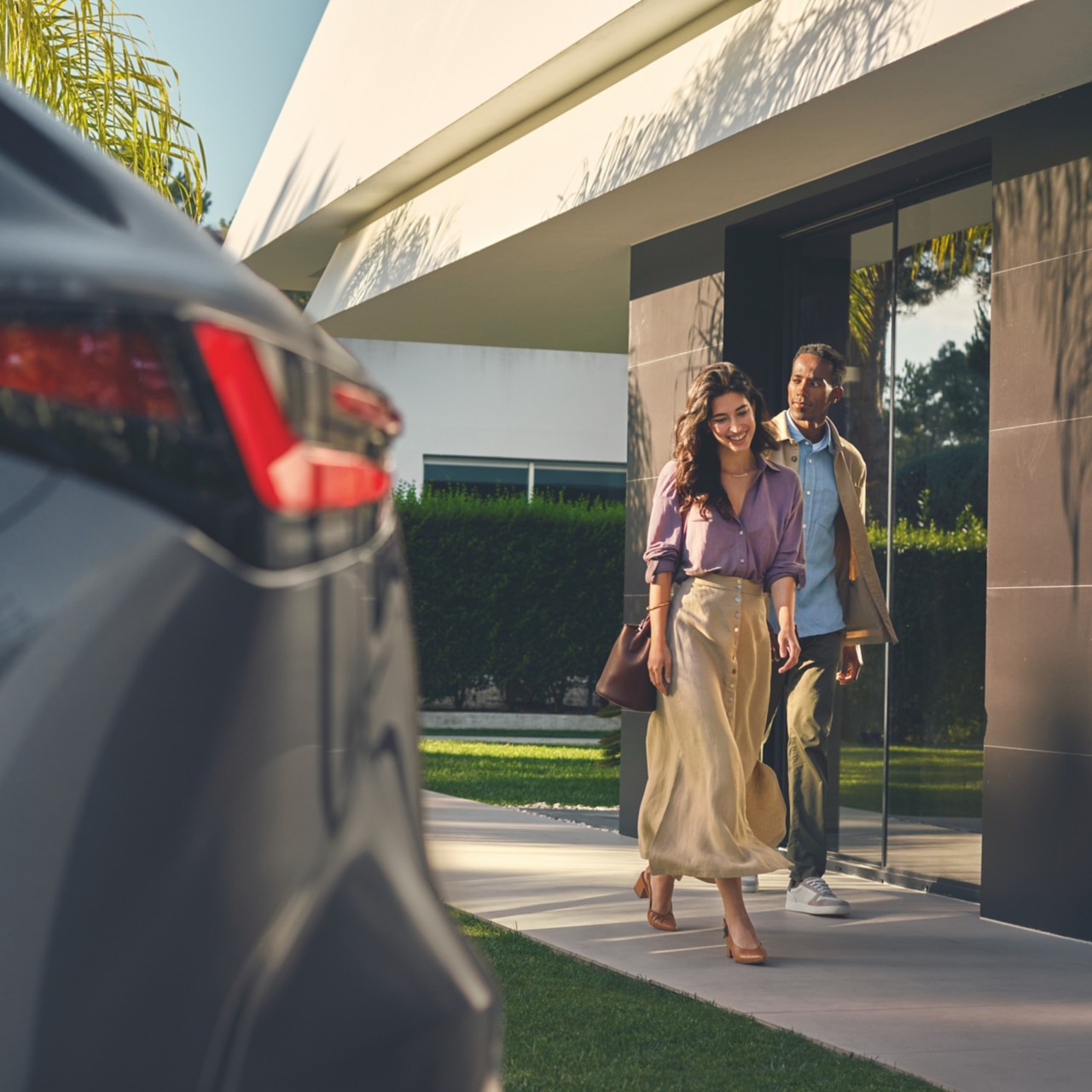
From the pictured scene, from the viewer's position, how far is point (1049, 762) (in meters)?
6.31

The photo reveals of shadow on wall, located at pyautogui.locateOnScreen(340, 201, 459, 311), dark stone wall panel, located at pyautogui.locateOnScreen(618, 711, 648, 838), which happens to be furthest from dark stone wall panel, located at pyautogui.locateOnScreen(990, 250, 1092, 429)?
shadow on wall, located at pyautogui.locateOnScreen(340, 201, 459, 311)

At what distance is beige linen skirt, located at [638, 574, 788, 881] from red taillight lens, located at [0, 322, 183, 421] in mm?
4401

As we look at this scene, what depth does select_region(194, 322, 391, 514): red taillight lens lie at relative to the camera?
1189 mm

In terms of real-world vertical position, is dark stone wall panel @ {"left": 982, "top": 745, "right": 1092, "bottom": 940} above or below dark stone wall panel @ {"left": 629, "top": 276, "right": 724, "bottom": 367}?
below

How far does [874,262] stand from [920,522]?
1409 millimetres

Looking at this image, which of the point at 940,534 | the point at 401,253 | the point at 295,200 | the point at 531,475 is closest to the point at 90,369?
the point at 940,534

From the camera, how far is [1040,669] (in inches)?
251

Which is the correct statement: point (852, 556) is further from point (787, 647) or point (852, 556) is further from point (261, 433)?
point (261, 433)

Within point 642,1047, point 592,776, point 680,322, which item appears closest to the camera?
point 642,1047

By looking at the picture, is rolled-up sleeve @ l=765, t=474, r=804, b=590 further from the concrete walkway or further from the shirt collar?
the concrete walkway

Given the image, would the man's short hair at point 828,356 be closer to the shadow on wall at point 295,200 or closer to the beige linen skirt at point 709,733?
the beige linen skirt at point 709,733

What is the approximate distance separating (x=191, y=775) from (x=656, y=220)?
8.37 meters

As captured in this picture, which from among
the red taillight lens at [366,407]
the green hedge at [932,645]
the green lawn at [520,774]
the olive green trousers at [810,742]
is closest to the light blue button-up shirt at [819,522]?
the olive green trousers at [810,742]

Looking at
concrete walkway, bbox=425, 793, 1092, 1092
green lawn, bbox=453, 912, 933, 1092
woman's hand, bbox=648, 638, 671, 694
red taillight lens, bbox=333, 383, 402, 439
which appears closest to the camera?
red taillight lens, bbox=333, 383, 402, 439
